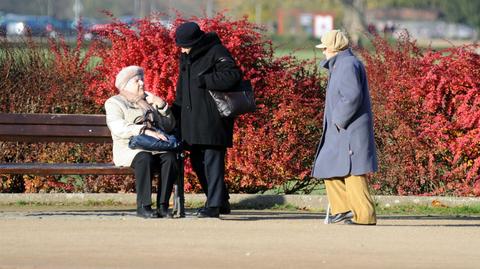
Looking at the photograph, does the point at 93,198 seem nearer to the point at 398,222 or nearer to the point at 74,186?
the point at 74,186

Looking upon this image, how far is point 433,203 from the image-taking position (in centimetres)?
1300

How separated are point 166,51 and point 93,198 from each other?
173cm

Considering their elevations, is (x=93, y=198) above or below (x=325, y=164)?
below

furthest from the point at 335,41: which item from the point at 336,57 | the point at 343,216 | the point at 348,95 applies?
the point at 343,216

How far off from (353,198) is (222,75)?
1515mm

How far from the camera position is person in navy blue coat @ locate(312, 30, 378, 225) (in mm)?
10367

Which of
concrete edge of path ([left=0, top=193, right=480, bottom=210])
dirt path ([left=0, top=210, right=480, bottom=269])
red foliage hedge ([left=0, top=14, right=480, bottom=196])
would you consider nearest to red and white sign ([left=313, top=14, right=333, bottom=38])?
red foliage hedge ([left=0, top=14, right=480, bottom=196])

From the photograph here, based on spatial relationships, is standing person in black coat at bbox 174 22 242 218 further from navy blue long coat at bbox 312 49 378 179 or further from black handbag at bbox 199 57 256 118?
navy blue long coat at bbox 312 49 378 179

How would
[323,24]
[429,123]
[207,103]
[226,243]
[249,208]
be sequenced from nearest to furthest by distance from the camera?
1. [226,243]
2. [207,103]
3. [249,208]
4. [429,123]
5. [323,24]

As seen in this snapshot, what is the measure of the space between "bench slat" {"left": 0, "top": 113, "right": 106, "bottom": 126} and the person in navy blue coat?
2283mm

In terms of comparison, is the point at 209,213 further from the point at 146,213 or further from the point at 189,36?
the point at 189,36

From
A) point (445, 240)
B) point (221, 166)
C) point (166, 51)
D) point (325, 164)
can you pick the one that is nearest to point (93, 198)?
point (166, 51)

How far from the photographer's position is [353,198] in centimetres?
1047

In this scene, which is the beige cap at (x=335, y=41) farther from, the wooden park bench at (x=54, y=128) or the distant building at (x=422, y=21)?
the distant building at (x=422, y=21)
